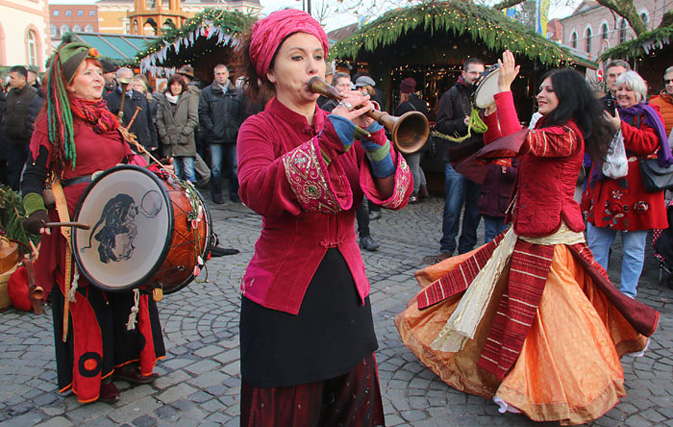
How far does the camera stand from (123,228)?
2.94m

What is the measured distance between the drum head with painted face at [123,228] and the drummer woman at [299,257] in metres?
0.94

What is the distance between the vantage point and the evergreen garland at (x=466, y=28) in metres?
9.25

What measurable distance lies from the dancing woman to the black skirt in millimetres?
1161

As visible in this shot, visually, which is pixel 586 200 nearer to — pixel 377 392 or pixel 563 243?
pixel 563 243

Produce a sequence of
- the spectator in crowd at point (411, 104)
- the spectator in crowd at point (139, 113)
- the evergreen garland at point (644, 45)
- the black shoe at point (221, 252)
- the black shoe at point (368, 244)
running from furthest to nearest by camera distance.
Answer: the evergreen garland at point (644, 45), the spectator in crowd at point (411, 104), the spectator in crowd at point (139, 113), the black shoe at point (368, 244), the black shoe at point (221, 252)

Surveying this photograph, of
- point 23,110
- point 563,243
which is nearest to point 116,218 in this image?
point 563,243

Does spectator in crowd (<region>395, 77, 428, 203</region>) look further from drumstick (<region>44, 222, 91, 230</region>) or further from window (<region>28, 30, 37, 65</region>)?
window (<region>28, 30, 37, 65</region>)

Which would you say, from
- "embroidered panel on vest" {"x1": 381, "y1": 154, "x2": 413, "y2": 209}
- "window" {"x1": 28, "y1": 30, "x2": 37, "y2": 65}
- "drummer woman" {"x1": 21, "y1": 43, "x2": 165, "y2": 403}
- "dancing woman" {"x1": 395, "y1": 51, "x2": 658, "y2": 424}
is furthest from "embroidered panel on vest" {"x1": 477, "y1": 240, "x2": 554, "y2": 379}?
"window" {"x1": 28, "y1": 30, "x2": 37, "y2": 65}

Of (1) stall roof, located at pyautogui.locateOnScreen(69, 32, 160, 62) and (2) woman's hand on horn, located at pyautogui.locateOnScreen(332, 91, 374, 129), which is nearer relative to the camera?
(2) woman's hand on horn, located at pyautogui.locateOnScreen(332, 91, 374, 129)

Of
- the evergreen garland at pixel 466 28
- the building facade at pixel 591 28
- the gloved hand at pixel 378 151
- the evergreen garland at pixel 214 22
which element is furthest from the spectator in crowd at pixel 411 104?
the building facade at pixel 591 28

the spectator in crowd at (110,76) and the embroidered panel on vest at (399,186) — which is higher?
the spectator in crowd at (110,76)

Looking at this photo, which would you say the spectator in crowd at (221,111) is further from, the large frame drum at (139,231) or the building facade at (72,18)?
the building facade at (72,18)

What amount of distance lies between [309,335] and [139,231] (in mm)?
1387

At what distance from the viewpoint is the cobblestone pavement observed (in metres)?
3.09
